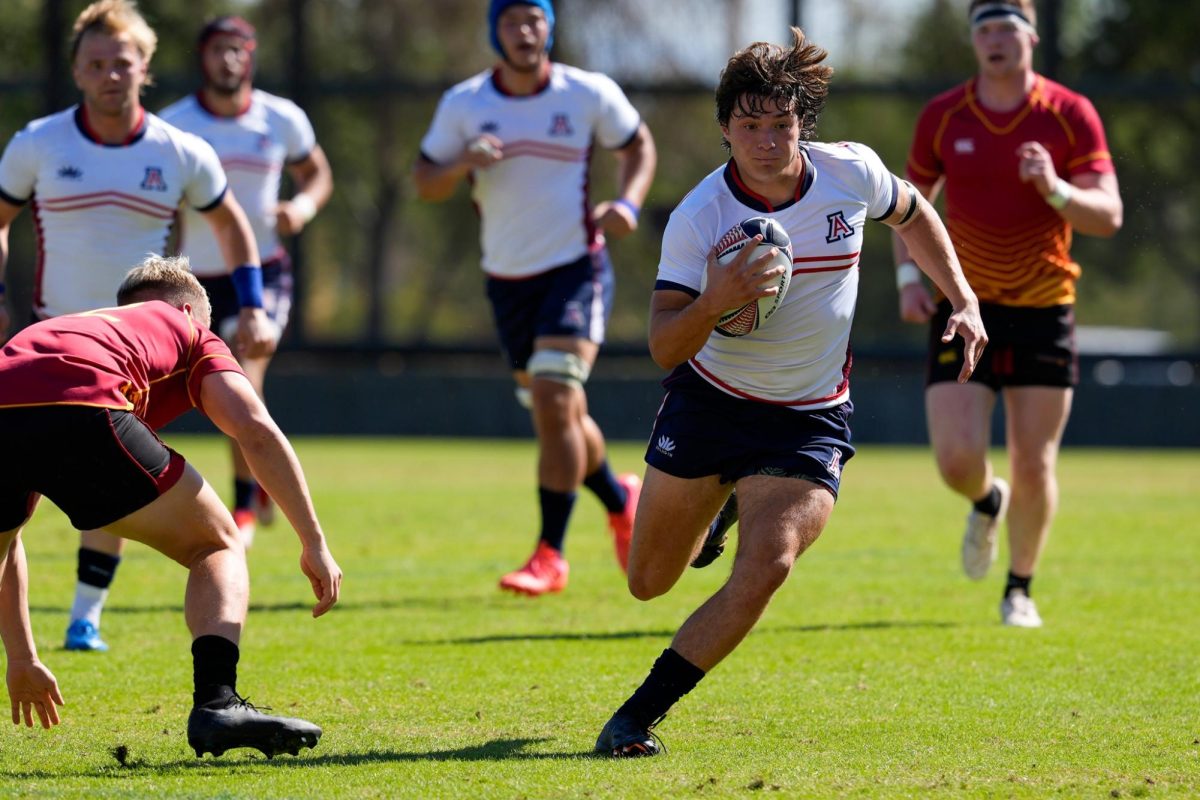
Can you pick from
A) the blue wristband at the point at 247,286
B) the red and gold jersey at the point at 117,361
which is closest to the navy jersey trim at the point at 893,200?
the red and gold jersey at the point at 117,361

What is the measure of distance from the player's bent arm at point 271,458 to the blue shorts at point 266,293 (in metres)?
4.75

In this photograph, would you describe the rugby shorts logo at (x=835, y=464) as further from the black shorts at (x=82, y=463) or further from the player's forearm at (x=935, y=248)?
the black shorts at (x=82, y=463)

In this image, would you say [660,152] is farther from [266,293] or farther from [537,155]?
[537,155]

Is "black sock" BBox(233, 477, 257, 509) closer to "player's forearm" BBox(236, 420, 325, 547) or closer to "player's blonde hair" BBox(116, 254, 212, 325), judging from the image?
"player's blonde hair" BBox(116, 254, 212, 325)

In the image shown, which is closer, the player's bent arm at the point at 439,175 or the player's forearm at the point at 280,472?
the player's forearm at the point at 280,472

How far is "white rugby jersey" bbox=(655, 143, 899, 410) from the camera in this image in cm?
527

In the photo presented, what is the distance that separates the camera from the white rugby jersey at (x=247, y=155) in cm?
1004

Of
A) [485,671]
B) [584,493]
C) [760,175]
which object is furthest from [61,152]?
[584,493]

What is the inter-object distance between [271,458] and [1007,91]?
4.38 meters

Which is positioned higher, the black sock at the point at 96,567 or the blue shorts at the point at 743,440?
the blue shorts at the point at 743,440

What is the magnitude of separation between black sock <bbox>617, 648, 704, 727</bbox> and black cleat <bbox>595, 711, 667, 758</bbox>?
2cm

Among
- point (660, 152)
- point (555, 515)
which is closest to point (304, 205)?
point (555, 515)

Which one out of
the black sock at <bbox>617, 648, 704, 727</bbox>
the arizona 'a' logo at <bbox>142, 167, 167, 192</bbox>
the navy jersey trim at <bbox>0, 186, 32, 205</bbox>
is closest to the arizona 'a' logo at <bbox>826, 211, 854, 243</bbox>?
the black sock at <bbox>617, 648, 704, 727</bbox>

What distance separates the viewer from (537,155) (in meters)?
9.20
